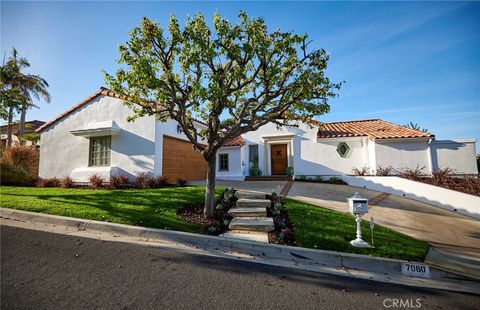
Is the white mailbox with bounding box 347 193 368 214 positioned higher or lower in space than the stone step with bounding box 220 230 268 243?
higher

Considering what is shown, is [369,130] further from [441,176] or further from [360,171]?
[441,176]

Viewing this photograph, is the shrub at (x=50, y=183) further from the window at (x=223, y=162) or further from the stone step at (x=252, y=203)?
the stone step at (x=252, y=203)

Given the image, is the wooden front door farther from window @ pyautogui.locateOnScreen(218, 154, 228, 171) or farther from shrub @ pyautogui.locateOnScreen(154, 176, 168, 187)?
shrub @ pyautogui.locateOnScreen(154, 176, 168, 187)

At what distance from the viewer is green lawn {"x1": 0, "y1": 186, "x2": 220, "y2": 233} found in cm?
588

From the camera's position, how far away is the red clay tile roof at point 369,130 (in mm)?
12512

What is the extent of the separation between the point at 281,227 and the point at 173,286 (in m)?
3.30

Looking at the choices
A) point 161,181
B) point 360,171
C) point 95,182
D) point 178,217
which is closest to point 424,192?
point 360,171

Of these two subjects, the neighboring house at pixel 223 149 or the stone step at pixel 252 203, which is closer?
the stone step at pixel 252 203

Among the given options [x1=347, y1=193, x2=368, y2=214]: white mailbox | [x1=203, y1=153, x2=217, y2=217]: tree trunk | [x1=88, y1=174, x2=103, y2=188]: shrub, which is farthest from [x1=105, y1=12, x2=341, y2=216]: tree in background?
[x1=88, y1=174, x2=103, y2=188]: shrub

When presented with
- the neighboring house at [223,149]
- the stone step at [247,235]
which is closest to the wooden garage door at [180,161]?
the neighboring house at [223,149]

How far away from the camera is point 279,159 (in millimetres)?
15438

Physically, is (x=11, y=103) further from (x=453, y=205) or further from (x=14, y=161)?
(x=453, y=205)

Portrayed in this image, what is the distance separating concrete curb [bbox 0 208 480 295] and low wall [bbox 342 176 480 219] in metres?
6.99

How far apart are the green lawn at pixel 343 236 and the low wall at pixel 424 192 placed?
5857mm
